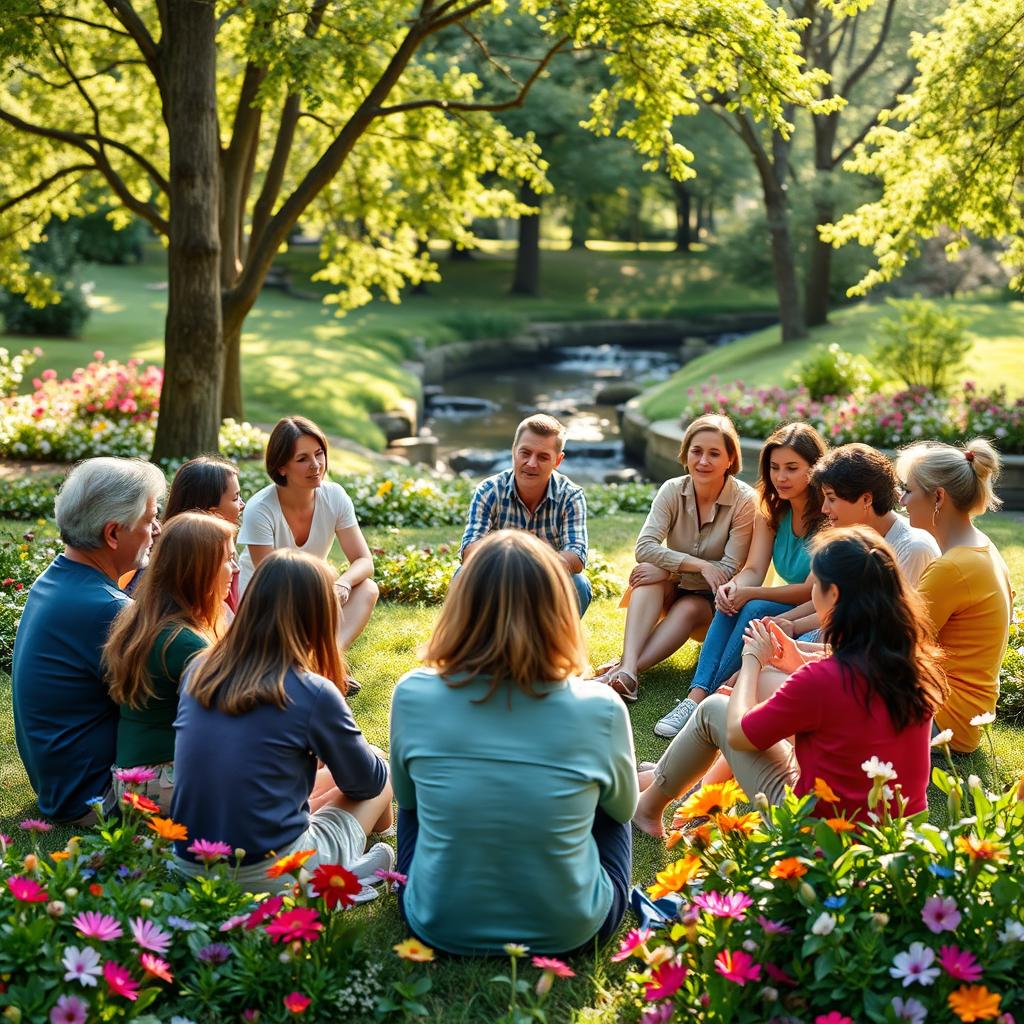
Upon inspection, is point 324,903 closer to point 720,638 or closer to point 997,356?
point 720,638

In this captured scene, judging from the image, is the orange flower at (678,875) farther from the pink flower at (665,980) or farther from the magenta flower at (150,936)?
the magenta flower at (150,936)

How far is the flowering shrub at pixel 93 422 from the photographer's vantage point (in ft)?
37.8

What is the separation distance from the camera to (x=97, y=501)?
3820 mm

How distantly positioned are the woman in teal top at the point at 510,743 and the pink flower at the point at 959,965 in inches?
34.7

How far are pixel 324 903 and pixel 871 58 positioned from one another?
21.0 meters

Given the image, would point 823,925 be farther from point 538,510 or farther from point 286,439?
point 286,439

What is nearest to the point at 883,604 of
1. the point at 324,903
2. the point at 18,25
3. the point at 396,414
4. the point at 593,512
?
the point at 324,903

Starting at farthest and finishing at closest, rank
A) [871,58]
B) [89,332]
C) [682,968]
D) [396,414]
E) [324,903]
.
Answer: [89,332] < [871,58] < [396,414] < [324,903] < [682,968]

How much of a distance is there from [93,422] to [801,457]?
8909 millimetres

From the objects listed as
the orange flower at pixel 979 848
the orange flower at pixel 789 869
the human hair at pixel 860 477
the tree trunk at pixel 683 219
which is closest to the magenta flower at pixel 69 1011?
the orange flower at pixel 789 869

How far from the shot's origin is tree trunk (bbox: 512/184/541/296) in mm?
31219

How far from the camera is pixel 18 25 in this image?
29.7ft

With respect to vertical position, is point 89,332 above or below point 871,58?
below

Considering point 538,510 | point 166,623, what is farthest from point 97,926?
point 538,510
